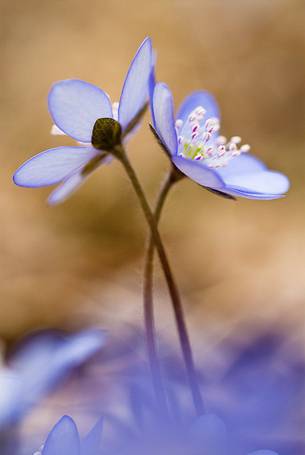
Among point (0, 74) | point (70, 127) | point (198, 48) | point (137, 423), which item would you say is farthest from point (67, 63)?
point (137, 423)

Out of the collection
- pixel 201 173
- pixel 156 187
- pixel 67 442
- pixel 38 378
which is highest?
pixel 201 173

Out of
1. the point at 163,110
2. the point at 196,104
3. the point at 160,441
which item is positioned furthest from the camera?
the point at 196,104

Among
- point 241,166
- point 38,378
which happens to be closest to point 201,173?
point 241,166

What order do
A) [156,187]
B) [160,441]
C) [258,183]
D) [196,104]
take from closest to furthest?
1. [160,441]
2. [258,183]
3. [196,104]
4. [156,187]

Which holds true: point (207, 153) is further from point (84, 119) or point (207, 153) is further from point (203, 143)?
point (84, 119)

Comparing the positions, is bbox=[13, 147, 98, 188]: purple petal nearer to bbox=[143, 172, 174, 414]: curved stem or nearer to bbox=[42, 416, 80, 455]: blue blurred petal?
bbox=[143, 172, 174, 414]: curved stem

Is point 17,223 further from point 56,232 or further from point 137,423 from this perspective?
point 137,423

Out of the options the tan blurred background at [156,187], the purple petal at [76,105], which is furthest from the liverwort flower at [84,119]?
the tan blurred background at [156,187]
